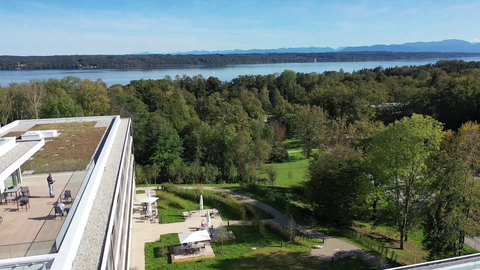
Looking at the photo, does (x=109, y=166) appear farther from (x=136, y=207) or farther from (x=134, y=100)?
(x=134, y=100)

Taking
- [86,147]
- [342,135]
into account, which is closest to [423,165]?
[342,135]

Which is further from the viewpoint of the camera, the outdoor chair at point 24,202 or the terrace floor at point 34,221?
the outdoor chair at point 24,202

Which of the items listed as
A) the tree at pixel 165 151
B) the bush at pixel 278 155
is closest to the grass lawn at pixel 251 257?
the tree at pixel 165 151

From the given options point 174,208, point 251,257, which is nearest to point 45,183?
point 251,257

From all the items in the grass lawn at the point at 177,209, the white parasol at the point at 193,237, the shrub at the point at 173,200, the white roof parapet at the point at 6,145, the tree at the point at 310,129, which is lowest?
the grass lawn at the point at 177,209

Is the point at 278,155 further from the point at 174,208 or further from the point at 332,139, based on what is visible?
the point at 174,208

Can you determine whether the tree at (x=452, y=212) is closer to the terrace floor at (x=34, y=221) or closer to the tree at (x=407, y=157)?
the tree at (x=407, y=157)
